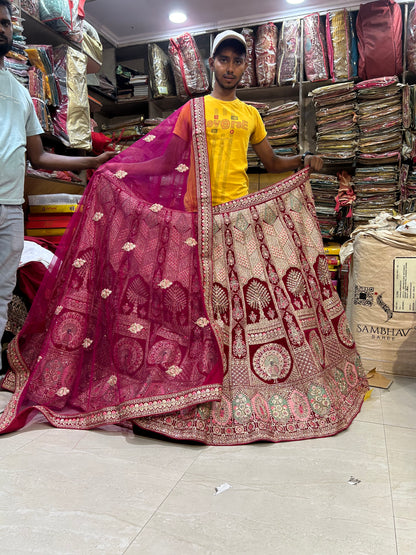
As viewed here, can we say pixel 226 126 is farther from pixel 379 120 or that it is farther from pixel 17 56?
pixel 379 120

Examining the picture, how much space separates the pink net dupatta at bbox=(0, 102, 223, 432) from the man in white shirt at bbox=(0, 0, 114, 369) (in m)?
0.18

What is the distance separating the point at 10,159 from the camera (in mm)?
1774

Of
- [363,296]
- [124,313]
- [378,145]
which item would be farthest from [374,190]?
[124,313]

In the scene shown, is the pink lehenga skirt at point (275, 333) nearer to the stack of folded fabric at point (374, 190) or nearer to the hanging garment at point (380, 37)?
the stack of folded fabric at point (374, 190)

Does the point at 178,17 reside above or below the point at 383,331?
above

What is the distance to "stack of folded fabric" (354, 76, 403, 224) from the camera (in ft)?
12.1

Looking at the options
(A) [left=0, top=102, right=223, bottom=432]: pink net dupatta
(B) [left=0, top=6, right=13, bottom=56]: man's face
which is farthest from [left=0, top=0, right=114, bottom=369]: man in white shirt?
(A) [left=0, top=102, right=223, bottom=432]: pink net dupatta

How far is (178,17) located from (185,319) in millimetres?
3543

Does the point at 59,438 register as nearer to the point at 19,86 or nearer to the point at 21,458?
the point at 21,458

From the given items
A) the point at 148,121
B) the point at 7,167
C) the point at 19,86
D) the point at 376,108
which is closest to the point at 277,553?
the point at 7,167

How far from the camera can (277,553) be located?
2.89ft

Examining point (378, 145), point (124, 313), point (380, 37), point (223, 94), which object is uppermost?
point (380, 37)

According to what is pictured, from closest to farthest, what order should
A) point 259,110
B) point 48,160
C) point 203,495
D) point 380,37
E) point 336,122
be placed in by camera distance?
point 203,495
point 48,160
point 380,37
point 336,122
point 259,110

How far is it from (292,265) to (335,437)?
2.17ft
